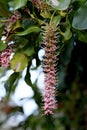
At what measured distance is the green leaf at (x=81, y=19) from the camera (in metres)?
0.72

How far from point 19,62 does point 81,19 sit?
0.15 metres

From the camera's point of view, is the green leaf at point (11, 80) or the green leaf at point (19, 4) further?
the green leaf at point (11, 80)

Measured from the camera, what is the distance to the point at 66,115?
5.08ft

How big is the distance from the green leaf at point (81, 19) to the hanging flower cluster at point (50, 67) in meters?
0.04

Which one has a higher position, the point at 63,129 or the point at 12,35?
the point at 12,35

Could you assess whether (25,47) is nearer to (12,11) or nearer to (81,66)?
(12,11)

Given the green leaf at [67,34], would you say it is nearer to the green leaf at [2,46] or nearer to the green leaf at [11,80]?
the green leaf at [2,46]

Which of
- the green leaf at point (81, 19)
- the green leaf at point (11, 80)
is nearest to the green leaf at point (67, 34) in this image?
the green leaf at point (81, 19)

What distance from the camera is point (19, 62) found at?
0.78 m

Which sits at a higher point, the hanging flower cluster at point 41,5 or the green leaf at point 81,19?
the hanging flower cluster at point 41,5

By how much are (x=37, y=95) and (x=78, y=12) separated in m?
0.69

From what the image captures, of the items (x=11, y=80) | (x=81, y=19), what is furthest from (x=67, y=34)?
(x=11, y=80)

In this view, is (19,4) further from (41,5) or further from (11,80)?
(11,80)

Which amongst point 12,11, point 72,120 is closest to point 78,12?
point 12,11
